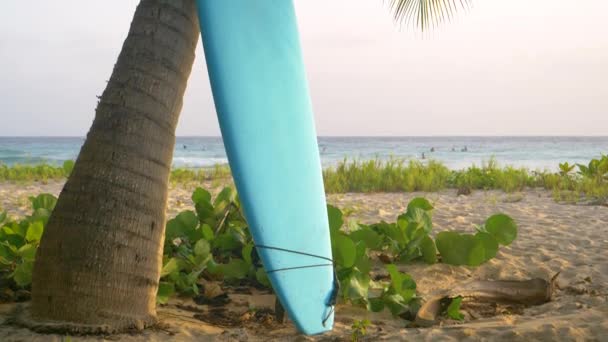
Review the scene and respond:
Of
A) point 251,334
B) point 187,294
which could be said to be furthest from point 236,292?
point 251,334

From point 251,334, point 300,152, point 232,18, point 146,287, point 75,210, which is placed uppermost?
point 232,18

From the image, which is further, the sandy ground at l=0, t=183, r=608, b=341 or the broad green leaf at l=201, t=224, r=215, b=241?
the broad green leaf at l=201, t=224, r=215, b=241

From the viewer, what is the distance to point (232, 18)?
7.93 ft

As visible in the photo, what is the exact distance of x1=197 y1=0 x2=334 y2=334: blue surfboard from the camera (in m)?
2.39

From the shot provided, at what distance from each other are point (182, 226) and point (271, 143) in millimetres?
1067

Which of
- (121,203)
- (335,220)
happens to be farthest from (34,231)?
(335,220)

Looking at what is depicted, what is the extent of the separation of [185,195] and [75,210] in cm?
475

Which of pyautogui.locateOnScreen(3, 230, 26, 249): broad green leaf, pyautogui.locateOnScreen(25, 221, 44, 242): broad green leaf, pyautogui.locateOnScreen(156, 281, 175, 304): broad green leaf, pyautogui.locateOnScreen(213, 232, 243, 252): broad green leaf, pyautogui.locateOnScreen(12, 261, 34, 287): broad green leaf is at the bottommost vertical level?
pyautogui.locateOnScreen(156, 281, 175, 304): broad green leaf

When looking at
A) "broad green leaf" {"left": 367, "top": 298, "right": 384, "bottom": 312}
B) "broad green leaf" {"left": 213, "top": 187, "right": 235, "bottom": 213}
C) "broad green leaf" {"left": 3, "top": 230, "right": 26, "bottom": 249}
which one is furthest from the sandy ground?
"broad green leaf" {"left": 213, "top": 187, "right": 235, "bottom": 213}

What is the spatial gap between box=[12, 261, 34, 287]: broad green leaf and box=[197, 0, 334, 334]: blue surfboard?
1012 millimetres

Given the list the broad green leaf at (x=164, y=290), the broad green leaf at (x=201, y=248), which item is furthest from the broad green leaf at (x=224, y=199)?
the broad green leaf at (x=164, y=290)

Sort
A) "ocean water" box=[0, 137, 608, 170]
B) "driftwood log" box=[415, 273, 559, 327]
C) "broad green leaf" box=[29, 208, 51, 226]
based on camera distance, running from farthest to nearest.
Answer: "ocean water" box=[0, 137, 608, 170] < "broad green leaf" box=[29, 208, 51, 226] < "driftwood log" box=[415, 273, 559, 327]

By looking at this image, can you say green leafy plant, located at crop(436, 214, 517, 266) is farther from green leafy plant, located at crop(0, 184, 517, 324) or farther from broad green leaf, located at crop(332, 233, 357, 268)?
broad green leaf, located at crop(332, 233, 357, 268)

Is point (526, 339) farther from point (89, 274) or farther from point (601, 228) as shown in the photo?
point (601, 228)
